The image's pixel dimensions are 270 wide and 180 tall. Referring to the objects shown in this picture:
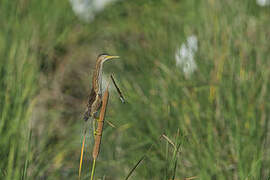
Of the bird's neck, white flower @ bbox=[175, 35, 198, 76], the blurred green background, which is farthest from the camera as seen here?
white flower @ bbox=[175, 35, 198, 76]

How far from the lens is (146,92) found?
Result: 148cm

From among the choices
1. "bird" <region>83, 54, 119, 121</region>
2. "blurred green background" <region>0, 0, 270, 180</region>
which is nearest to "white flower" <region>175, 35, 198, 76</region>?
"blurred green background" <region>0, 0, 270, 180</region>

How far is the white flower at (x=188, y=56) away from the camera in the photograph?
1368mm

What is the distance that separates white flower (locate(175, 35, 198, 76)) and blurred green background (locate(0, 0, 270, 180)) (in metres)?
0.02

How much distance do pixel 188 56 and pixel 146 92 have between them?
0.20m

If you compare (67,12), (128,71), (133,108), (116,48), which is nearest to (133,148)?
(133,108)

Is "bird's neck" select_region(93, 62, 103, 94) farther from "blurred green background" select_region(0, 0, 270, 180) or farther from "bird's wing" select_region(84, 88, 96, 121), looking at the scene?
"blurred green background" select_region(0, 0, 270, 180)

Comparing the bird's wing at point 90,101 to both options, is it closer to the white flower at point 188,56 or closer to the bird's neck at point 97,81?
the bird's neck at point 97,81

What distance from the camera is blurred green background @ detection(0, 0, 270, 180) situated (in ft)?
3.60

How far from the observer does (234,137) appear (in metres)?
1.11

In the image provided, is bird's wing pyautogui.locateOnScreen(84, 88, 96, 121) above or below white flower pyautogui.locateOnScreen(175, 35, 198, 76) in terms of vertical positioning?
below

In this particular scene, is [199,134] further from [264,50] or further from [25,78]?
[25,78]

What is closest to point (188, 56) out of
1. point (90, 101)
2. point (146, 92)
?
point (146, 92)

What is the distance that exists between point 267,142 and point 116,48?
0.82 m
